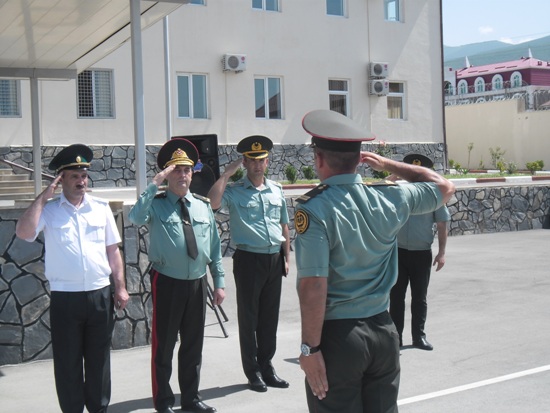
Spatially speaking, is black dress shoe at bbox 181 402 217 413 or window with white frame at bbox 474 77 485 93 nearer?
black dress shoe at bbox 181 402 217 413

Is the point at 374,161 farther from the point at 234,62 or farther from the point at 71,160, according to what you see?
the point at 234,62

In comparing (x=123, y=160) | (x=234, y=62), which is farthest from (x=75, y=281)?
(x=234, y=62)

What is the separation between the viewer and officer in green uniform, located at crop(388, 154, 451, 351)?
7.59m

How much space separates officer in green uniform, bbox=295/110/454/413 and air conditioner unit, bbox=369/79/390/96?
2204 centimetres

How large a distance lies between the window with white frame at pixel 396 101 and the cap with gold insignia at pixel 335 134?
2333cm

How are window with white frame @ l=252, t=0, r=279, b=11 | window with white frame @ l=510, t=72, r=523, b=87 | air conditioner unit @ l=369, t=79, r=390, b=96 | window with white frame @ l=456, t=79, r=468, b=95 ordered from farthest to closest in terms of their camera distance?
window with white frame @ l=456, t=79, r=468, b=95, window with white frame @ l=510, t=72, r=523, b=87, air conditioner unit @ l=369, t=79, r=390, b=96, window with white frame @ l=252, t=0, r=279, b=11

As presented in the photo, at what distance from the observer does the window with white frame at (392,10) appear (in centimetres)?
2639

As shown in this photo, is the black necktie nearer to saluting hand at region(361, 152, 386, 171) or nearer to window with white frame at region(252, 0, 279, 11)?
saluting hand at region(361, 152, 386, 171)

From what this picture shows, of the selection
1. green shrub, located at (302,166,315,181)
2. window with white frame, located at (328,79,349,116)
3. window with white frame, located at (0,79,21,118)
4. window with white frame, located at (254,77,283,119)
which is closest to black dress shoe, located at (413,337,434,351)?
window with white frame, located at (0,79,21,118)

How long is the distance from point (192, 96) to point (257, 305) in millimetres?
16327

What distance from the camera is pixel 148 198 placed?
5.71 m

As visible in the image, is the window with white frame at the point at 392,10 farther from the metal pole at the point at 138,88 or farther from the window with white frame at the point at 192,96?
the metal pole at the point at 138,88

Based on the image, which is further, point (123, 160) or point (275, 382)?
point (123, 160)

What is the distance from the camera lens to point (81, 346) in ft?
17.2
